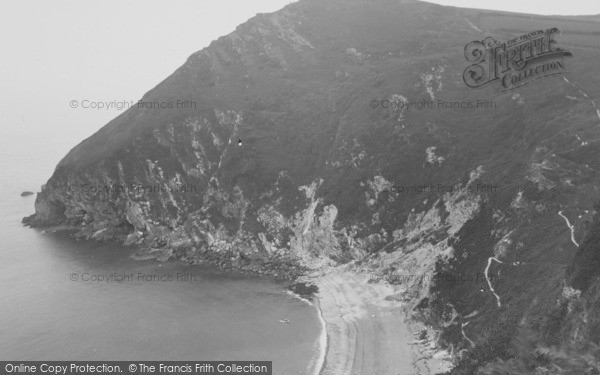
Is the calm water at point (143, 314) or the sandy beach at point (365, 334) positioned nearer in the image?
the sandy beach at point (365, 334)


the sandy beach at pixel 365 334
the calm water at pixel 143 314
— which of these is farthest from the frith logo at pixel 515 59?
the calm water at pixel 143 314

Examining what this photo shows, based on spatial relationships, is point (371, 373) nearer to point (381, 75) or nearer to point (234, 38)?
point (381, 75)

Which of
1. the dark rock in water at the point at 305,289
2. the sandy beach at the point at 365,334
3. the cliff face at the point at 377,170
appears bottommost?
the sandy beach at the point at 365,334

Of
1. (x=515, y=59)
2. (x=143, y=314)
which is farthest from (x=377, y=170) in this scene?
(x=143, y=314)

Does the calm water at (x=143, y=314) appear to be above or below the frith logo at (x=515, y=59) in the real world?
below

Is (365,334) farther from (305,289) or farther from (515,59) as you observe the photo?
(515,59)

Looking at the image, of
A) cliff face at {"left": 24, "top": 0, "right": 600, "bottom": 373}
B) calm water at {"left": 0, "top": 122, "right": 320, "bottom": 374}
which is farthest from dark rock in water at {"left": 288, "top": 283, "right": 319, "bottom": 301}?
cliff face at {"left": 24, "top": 0, "right": 600, "bottom": 373}

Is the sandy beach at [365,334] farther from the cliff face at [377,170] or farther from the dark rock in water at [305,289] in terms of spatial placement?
the cliff face at [377,170]
